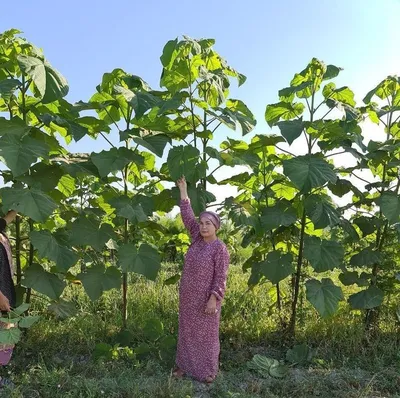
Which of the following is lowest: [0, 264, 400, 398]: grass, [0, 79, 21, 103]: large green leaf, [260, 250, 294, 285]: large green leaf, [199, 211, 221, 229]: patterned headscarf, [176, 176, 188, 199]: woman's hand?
[0, 264, 400, 398]: grass

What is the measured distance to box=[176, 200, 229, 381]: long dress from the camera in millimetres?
3211

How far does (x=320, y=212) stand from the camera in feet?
11.2

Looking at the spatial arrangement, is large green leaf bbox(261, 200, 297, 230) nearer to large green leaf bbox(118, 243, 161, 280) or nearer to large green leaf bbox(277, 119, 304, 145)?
large green leaf bbox(277, 119, 304, 145)

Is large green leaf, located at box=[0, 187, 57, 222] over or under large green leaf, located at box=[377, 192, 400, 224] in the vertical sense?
under

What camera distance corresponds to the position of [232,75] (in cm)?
357

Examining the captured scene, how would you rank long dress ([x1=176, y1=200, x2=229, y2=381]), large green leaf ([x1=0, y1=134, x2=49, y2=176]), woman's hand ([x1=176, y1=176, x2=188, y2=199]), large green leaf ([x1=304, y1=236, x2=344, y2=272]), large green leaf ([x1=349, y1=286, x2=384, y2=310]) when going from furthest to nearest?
large green leaf ([x1=349, y1=286, x2=384, y2=310]), large green leaf ([x1=304, y1=236, x2=344, y2=272]), woman's hand ([x1=176, y1=176, x2=188, y2=199]), long dress ([x1=176, y1=200, x2=229, y2=381]), large green leaf ([x1=0, y1=134, x2=49, y2=176])

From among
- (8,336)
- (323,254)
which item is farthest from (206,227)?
(8,336)

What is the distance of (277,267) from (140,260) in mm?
893

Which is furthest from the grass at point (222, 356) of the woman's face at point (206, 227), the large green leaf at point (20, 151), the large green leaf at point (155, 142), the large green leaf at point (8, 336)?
the large green leaf at point (155, 142)

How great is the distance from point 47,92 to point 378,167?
2.34 m

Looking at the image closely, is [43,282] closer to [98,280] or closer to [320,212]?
[98,280]

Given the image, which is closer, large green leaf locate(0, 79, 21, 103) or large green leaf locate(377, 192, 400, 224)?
large green leaf locate(0, 79, 21, 103)

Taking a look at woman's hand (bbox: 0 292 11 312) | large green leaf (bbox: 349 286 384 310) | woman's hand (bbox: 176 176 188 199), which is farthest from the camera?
large green leaf (bbox: 349 286 384 310)

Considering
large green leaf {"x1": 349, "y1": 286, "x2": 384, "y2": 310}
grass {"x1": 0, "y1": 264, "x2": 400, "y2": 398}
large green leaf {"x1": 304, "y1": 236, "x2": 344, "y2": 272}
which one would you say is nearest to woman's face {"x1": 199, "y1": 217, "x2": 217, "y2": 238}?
large green leaf {"x1": 304, "y1": 236, "x2": 344, "y2": 272}
